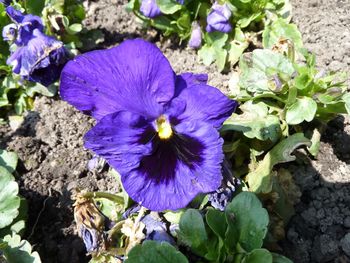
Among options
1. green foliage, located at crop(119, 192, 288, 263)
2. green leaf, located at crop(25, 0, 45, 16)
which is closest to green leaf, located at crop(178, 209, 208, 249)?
green foliage, located at crop(119, 192, 288, 263)

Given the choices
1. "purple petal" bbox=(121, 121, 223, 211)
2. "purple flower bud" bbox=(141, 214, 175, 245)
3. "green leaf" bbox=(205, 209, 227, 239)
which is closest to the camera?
"purple petal" bbox=(121, 121, 223, 211)

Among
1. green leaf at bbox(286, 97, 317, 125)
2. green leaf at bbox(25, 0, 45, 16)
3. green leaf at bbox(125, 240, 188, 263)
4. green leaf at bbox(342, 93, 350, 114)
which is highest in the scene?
green leaf at bbox(342, 93, 350, 114)

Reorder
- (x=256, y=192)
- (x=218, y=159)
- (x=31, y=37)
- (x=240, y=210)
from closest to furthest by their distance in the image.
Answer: (x=218, y=159) < (x=240, y=210) < (x=256, y=192) < (x=31, y=37)

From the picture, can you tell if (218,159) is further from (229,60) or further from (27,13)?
(27,13)

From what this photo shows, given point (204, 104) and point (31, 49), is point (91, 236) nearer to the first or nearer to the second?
point (204, 104)

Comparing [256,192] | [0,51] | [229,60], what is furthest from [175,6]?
[256,192]

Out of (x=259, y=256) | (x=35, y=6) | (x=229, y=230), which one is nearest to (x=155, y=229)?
(x=229, y=230)

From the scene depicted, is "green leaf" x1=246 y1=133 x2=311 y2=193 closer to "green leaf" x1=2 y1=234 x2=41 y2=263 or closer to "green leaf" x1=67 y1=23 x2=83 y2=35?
"green leaf" x1=2 y1=234 x2=41 y2=263

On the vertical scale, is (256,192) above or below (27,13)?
below
